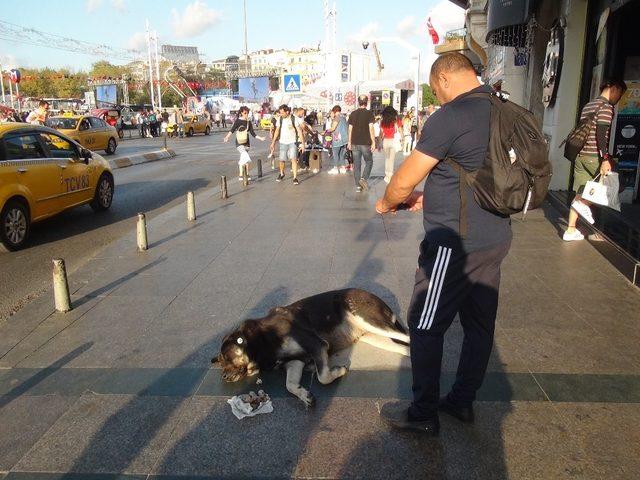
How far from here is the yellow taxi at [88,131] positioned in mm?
22406

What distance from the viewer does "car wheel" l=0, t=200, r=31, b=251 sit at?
25.2 feet

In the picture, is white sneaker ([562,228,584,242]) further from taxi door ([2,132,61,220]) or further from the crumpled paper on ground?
taxi door ([2,132,61,220])

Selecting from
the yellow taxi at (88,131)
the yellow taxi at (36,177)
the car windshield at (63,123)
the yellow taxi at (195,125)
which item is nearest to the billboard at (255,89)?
the yellow taxi at (195,125)

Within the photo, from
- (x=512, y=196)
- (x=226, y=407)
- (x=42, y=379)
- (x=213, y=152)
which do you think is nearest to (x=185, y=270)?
(x=42, y=379)

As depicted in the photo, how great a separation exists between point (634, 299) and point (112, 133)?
23.5 m

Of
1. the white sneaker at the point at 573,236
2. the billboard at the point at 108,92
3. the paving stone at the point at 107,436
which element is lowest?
the paving stone at the point at 107,436

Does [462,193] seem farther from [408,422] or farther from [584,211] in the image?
[584,211]

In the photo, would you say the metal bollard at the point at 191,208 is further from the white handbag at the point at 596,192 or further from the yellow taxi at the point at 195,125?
the yellow taxi at the point at 195,125

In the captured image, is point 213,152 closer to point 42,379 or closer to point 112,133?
point 112,133

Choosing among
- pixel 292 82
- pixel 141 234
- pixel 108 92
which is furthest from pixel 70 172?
pixel 108 92

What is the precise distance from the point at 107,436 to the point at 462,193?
2.37 m

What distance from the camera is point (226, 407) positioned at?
3.40 m

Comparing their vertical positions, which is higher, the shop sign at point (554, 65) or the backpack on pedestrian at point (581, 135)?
the shop sign at point (554, 65)

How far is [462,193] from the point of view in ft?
9.02
